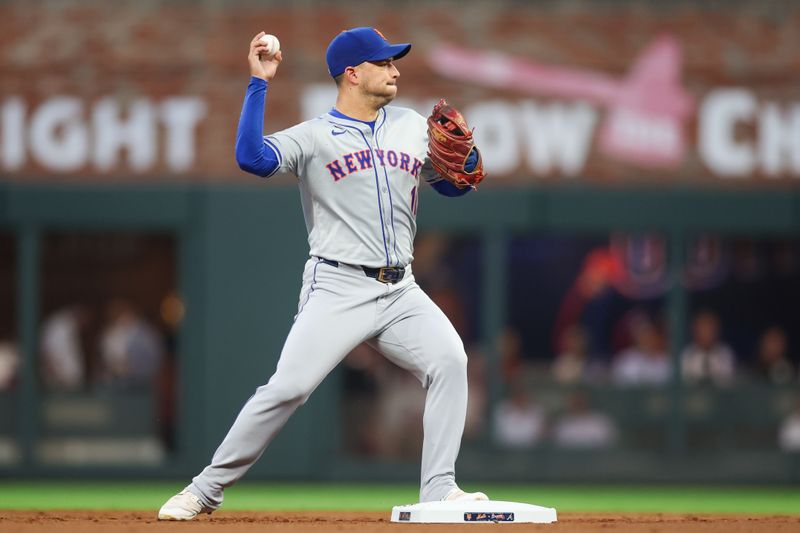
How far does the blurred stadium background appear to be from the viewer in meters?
13.5

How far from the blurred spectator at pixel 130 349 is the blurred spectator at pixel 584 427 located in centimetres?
379

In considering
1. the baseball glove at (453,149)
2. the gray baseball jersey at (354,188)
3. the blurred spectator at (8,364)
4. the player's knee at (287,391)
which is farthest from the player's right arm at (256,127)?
the blurred spectator at (8,364)

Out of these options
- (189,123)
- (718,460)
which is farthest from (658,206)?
(189,123)

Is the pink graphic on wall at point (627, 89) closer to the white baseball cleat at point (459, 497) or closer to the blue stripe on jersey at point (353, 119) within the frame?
the blue stripe on jersey at point (353, 119)

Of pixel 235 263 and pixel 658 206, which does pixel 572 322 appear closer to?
pixel 658 206

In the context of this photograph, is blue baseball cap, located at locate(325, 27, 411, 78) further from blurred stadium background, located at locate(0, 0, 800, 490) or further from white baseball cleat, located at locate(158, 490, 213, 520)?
blurred stadium background, located at locate(0, 0, 800, 490)

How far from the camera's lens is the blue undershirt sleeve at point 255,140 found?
20.7ft

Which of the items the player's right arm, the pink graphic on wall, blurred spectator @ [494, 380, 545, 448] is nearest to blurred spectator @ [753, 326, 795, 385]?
the pink graphic on wall

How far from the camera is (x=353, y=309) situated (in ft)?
21.5

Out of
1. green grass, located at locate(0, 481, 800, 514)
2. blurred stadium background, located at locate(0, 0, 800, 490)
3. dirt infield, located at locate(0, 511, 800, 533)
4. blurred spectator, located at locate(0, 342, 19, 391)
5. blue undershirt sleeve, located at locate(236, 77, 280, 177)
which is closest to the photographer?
dirt infield, located at locate(0, 511, 800, 533)

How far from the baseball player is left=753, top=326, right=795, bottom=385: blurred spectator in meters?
7.55

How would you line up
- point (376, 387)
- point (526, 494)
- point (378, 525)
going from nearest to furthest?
point (378, 525) < point (526, 494) < point (376, 387)

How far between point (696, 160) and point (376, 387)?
3.62 meters

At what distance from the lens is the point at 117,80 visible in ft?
44.7
